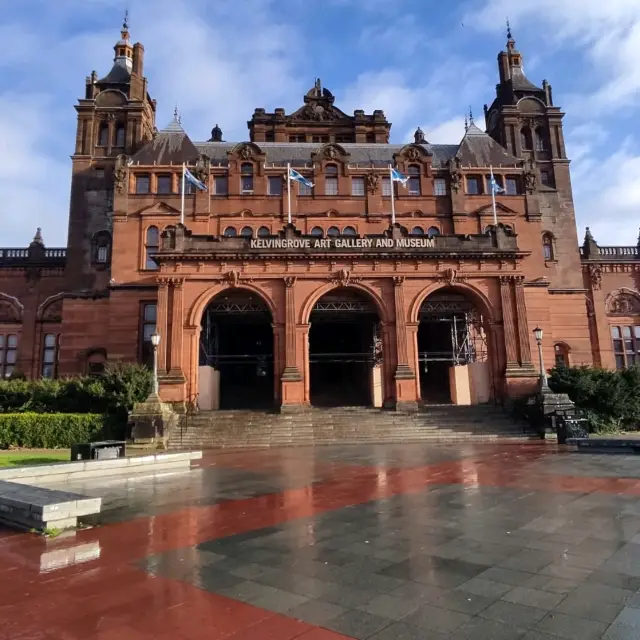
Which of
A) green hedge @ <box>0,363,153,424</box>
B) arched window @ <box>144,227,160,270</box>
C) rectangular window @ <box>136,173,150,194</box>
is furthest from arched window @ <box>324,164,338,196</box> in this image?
green hedge @ <box>0,363,153,424</box>

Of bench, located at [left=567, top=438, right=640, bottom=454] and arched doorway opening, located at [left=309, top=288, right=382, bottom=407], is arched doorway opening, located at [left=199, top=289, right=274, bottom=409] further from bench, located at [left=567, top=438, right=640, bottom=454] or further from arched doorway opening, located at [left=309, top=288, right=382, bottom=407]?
bench, located at [left=567, top=438, right=640, bottom=454]

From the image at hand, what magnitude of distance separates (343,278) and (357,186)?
1372 centimetres

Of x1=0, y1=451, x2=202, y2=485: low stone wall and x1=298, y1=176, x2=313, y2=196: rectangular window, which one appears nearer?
x1=0, y1=451, x2=202, y2=485: low stone wall

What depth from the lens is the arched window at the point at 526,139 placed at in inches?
1913

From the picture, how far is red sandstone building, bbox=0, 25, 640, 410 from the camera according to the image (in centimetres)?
3095

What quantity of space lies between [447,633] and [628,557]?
331 cm

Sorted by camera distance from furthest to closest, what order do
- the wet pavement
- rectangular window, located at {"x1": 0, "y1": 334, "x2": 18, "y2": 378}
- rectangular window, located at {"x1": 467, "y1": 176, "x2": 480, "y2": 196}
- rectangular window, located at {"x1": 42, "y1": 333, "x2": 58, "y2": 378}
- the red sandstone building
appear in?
1. rectangular window, located at {"x1": 0, "y1": 334, "x2": 18, "y2": 378}
2. rectangular window, located at {"x1": 42, "y1": 333, "x2": 58, "y2": 378}
3. rectangular window, located at {"x1": 467, "y1": 176, "x2": 480, "y2": 196}
4. the red sandstone building
5. the wet pavement

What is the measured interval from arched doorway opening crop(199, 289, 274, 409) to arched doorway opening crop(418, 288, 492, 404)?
451 inches

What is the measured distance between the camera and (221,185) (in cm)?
4141

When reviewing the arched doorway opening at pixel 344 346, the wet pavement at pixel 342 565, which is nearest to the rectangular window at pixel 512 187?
the arched doorway opening at pixel 344 346

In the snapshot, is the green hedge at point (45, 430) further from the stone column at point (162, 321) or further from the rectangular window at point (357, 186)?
the rectangular window at point (357, 186)

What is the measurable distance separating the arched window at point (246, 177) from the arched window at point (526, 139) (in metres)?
25.9

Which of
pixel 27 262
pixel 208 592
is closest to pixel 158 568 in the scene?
pixel 208 592

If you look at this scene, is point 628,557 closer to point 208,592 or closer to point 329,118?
point 208,592
